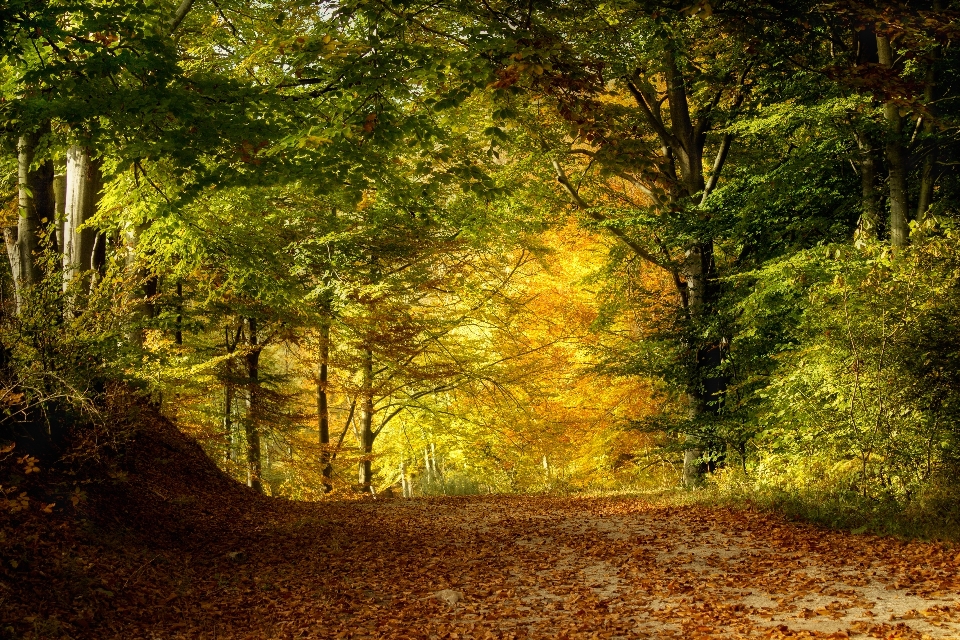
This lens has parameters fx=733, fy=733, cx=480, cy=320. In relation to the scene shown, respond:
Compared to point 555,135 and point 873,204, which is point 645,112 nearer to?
point 555,135

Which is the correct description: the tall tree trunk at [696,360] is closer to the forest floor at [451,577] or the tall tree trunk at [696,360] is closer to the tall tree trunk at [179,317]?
the forest floor at [451,577]

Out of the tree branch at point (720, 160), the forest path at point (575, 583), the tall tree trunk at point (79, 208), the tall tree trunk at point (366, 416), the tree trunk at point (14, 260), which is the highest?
the tree branch at point (720, 160)

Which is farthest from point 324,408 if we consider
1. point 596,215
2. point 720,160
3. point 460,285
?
point 720,160

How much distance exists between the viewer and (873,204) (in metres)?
10.6

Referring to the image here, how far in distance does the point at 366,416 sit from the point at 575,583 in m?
11.5

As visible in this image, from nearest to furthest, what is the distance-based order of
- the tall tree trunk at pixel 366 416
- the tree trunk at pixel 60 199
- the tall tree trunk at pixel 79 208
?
the tall tree trunk at pixel 79 208 → the tree trunk at pixel 60 199 → the tall tree trunk at pixel 366 416

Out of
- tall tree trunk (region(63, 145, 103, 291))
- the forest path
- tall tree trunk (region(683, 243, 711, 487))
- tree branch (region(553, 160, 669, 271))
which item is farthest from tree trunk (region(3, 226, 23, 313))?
tall tree trunk (region(683, 243, 711, 487))

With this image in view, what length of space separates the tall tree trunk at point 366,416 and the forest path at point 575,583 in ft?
19.8

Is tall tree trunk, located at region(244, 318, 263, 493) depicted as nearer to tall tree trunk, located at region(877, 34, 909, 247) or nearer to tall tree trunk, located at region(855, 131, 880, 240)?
tall tree trunk, located at region(855, 131, 880, 240)

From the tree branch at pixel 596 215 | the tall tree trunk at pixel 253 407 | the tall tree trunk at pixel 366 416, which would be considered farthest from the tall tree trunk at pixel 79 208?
the tree branch at pixel 596 215

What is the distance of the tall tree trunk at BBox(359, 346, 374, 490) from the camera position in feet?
53.5

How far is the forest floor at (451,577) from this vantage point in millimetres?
5359

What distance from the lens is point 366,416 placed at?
701 inches

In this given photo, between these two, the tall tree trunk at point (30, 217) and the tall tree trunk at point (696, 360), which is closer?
the tall tree trunk at point (30, 217)
